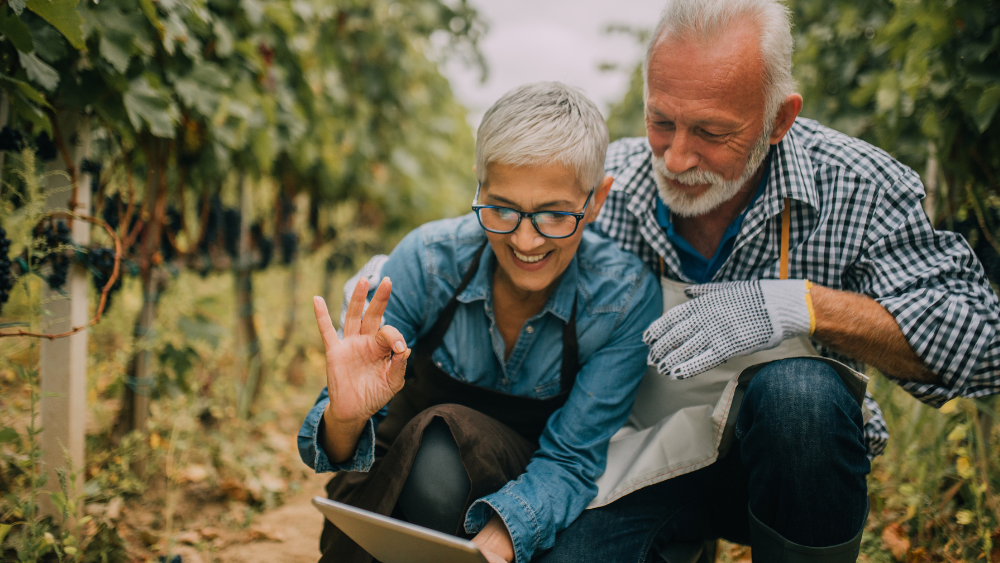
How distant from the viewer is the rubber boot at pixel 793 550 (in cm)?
137

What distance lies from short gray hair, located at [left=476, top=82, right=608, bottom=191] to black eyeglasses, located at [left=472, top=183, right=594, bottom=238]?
0.31 feet

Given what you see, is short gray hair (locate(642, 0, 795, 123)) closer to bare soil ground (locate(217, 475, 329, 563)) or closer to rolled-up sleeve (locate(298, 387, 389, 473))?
rolled-up sleeve (locate(298, 387, 389, 473))

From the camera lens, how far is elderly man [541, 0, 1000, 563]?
1.41 metres

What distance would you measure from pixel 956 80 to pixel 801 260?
102cm

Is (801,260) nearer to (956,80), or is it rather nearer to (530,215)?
(530,215)

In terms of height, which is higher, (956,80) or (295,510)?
(956,80)

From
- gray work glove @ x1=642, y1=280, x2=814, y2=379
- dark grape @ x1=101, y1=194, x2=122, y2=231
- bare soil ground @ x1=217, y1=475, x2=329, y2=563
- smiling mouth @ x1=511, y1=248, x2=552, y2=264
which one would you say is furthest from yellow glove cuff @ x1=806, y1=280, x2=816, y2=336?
dark grape @ x1=101, y1=194, x2=122, y2=231

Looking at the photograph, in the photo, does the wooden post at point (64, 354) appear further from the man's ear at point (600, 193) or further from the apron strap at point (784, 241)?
the apron strap at point (784, 241)

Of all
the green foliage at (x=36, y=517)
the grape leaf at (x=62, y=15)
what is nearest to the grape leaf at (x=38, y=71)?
the grape leaf at (x=62, y=15)

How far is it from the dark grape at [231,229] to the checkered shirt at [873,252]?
2.02 metres

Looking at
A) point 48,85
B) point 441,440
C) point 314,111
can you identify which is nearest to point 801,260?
point 441,440

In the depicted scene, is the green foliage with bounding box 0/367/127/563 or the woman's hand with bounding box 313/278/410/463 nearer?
the woman's hand with bounding box 313/278/410/463

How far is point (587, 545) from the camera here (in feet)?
4.97

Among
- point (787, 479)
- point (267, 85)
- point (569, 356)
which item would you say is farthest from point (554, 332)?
point (267, 85)
